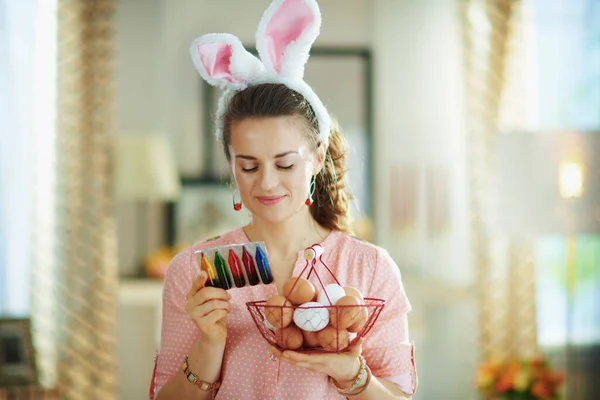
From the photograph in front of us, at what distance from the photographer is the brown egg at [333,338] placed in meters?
1.15

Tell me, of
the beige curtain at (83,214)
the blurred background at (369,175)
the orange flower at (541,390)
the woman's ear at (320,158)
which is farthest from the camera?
the beige curtain at (83,214)

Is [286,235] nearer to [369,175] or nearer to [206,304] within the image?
[206,304]

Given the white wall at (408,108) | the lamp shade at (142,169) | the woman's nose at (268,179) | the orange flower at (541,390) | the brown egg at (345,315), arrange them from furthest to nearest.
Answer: the white wall at (408,108), the lamp shade at (142,169), the orange flower at (541,390), the woman's nose at (268,179), the brown egg at (345,315)

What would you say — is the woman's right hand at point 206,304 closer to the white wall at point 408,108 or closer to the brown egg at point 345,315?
the brown egg at point 345,315

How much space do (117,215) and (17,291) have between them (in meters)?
0.91

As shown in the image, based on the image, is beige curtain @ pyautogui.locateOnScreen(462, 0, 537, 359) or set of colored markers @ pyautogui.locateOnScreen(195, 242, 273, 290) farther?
beige curtain @ pyautogui.locateOnScreen(462, 0, 537, 359)

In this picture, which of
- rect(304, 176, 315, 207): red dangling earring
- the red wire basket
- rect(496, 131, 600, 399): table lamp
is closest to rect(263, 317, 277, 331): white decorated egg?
the red wire basket

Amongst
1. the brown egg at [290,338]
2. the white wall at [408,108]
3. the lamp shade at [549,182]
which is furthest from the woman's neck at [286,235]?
the white wall at [408,108]

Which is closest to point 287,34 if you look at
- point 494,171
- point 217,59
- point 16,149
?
point 217,59

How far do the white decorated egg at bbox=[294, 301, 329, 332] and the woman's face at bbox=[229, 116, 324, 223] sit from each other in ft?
0.67

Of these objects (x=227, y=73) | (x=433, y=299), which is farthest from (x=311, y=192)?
(x=433, y=299)

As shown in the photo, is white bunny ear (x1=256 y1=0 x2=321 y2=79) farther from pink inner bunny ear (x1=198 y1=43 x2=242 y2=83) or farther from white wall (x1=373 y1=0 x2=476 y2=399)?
white wall (x1=373 y1=0 x2=476 y2=399)

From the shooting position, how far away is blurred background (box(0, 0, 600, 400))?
3224 millimetres

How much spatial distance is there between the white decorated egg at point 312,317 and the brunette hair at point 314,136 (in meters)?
0.32
